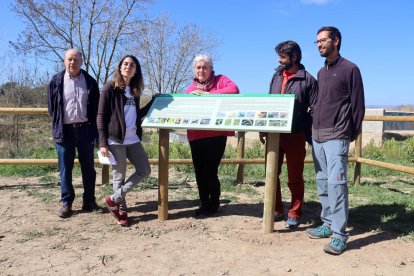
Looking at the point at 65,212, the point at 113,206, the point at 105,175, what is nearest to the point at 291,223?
the point at 113,206

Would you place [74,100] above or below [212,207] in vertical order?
above

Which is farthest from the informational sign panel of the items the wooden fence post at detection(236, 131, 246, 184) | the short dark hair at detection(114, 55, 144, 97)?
the wooden fence post at detection(236, 131, 246, 184)

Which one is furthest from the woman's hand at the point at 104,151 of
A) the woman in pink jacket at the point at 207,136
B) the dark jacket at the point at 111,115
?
the woman in pink jacket at the point at 207,136

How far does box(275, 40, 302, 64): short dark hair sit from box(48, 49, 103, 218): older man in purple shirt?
212 centimetres

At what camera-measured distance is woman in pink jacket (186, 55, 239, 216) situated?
423 centimetres

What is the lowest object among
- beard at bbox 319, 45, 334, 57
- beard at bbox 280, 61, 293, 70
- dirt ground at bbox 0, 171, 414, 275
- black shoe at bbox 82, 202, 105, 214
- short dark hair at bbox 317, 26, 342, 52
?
dirt ground at bbox 0, 171, 414, 275

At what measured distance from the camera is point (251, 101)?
13.0 feet

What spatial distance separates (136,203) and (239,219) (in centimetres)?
147

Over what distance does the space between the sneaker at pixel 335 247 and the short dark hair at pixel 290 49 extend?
5.77 ft

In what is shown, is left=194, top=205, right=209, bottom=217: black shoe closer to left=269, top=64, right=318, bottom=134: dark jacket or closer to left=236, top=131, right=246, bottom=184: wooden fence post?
left=269, top=64, right=318, bottom=134: dark jacket

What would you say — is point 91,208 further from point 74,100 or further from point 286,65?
point 286,65

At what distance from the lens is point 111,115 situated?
4066 mm

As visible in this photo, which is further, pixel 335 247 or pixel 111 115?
pixel 111 115

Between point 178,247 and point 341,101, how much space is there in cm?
197
